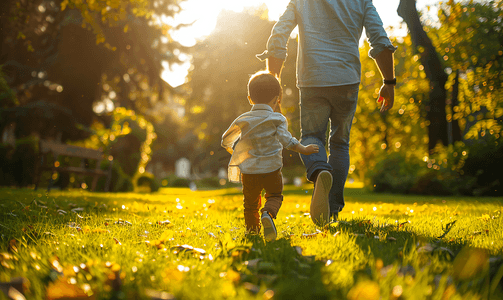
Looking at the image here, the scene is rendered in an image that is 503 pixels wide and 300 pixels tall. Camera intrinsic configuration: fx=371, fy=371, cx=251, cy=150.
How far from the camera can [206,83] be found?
62.7 ft

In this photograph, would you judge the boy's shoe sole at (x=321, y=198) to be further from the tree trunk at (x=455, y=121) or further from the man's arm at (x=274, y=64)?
the tree trunk at (x=455, y=121)

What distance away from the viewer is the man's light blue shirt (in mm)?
3377

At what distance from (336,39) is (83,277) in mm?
2890

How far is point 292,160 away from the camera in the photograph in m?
15.3

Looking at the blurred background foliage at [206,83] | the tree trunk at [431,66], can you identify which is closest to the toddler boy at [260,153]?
the blurred background foliage at [206,83]

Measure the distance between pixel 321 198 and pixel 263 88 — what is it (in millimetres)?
1005

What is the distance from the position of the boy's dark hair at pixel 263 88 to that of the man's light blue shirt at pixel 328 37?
500 millimetres

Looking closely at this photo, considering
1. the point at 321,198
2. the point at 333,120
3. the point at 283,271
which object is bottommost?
the point at 283,271

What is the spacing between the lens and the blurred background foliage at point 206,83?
9.59 meters

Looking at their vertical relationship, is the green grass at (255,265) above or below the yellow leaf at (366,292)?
below

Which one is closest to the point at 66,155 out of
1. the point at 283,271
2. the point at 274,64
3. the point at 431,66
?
the point at 274,64

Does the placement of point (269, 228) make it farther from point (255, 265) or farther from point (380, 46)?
point (380, 46)

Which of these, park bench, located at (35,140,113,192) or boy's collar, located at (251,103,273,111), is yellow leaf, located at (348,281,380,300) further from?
park bench, located at (35,140,113,192)

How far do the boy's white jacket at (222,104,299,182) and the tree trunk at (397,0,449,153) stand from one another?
37.9ft
